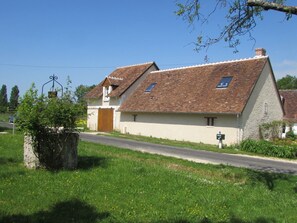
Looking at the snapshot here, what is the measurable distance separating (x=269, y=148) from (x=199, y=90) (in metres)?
8.13

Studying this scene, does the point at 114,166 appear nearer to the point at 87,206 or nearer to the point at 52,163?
the point at 52,163

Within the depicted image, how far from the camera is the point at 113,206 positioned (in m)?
6.39

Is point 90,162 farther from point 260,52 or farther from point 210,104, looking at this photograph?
point 260,52

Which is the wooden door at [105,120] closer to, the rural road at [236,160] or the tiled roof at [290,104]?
the rural road at [236,160]

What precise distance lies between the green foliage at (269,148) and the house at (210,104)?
117cm

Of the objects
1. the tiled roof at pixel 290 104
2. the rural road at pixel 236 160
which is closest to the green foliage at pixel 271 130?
the rural road at pixel 236 160

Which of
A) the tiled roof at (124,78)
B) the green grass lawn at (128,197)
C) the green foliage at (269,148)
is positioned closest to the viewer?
the green grass lawn at (128,197)

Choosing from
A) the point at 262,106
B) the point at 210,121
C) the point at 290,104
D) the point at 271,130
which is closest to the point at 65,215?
the point at 210,121

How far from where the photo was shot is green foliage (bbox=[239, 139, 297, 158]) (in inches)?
794

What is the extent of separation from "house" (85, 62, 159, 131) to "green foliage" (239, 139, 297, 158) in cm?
1422

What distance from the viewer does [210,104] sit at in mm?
24844

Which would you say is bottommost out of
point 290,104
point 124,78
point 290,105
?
point 290,105

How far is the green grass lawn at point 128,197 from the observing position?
5.93 meters

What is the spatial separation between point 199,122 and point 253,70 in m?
5.45
